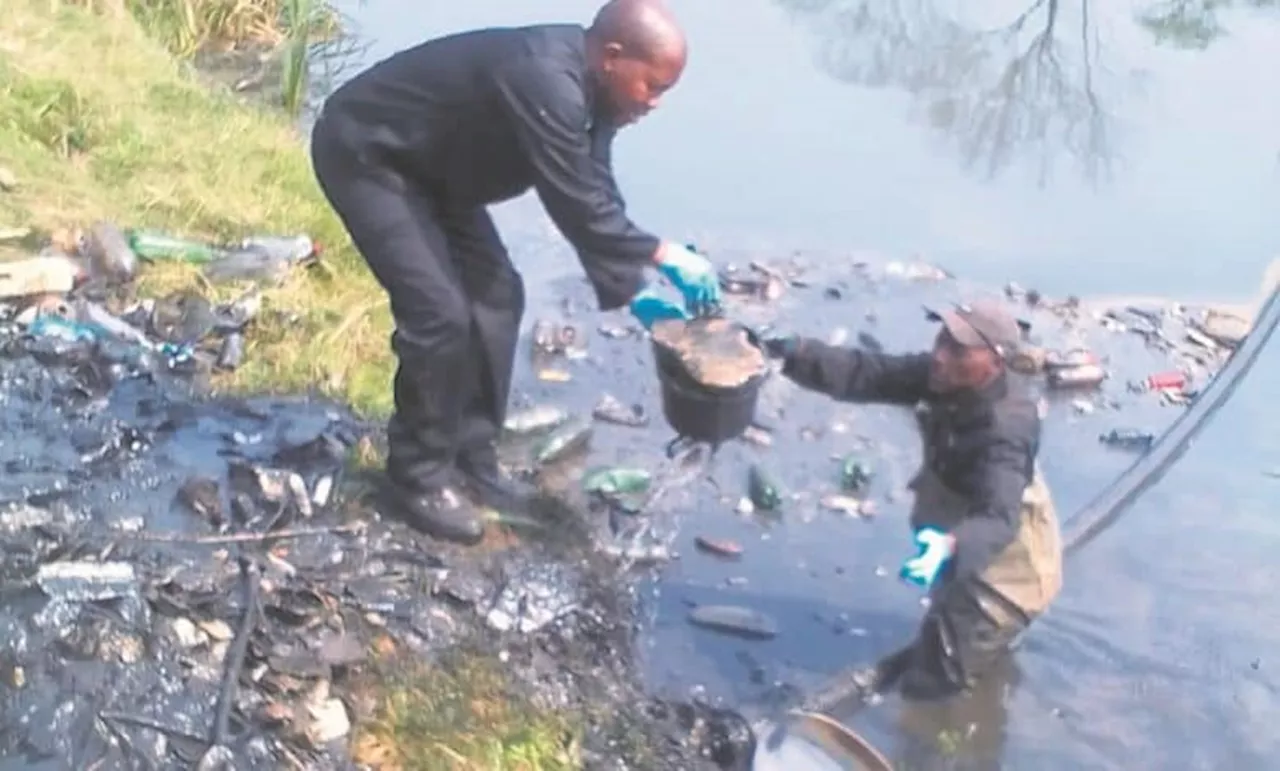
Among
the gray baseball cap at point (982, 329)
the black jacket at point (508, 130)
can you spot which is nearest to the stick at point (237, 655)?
the black jacket at point (508, 130)

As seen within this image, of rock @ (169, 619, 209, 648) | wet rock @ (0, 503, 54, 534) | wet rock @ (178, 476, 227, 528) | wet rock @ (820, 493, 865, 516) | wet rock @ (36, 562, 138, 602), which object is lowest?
wet rock @ (820, 493, 865, 516)

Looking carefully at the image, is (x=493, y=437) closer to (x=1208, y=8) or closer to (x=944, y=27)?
(x=944, y=27)

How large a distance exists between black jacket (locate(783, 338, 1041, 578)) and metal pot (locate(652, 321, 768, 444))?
0.37m

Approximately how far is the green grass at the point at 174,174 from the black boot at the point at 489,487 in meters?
0.76

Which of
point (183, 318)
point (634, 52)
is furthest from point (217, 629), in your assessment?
point (183, 318)

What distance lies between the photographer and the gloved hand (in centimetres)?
459

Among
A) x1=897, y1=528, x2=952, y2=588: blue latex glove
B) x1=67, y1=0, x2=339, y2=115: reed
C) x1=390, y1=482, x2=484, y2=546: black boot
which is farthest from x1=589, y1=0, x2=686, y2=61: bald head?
x1=67, y1=0, x2=339, y2=115: reed

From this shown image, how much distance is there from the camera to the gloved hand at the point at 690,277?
459 cm

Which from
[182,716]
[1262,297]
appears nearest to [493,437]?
[182,716]

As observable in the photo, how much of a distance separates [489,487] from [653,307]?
3.75 feet

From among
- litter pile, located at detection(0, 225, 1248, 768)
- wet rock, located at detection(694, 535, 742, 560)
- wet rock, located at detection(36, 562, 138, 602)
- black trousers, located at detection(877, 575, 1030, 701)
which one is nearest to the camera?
litter pile, located at detection(0, 225, 1248, 768)

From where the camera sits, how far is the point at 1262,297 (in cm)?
869

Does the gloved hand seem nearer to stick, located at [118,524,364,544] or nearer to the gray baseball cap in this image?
the gray baseball cap

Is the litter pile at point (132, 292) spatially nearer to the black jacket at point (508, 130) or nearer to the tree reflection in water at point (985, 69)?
the black jacket at point (508, 130)
